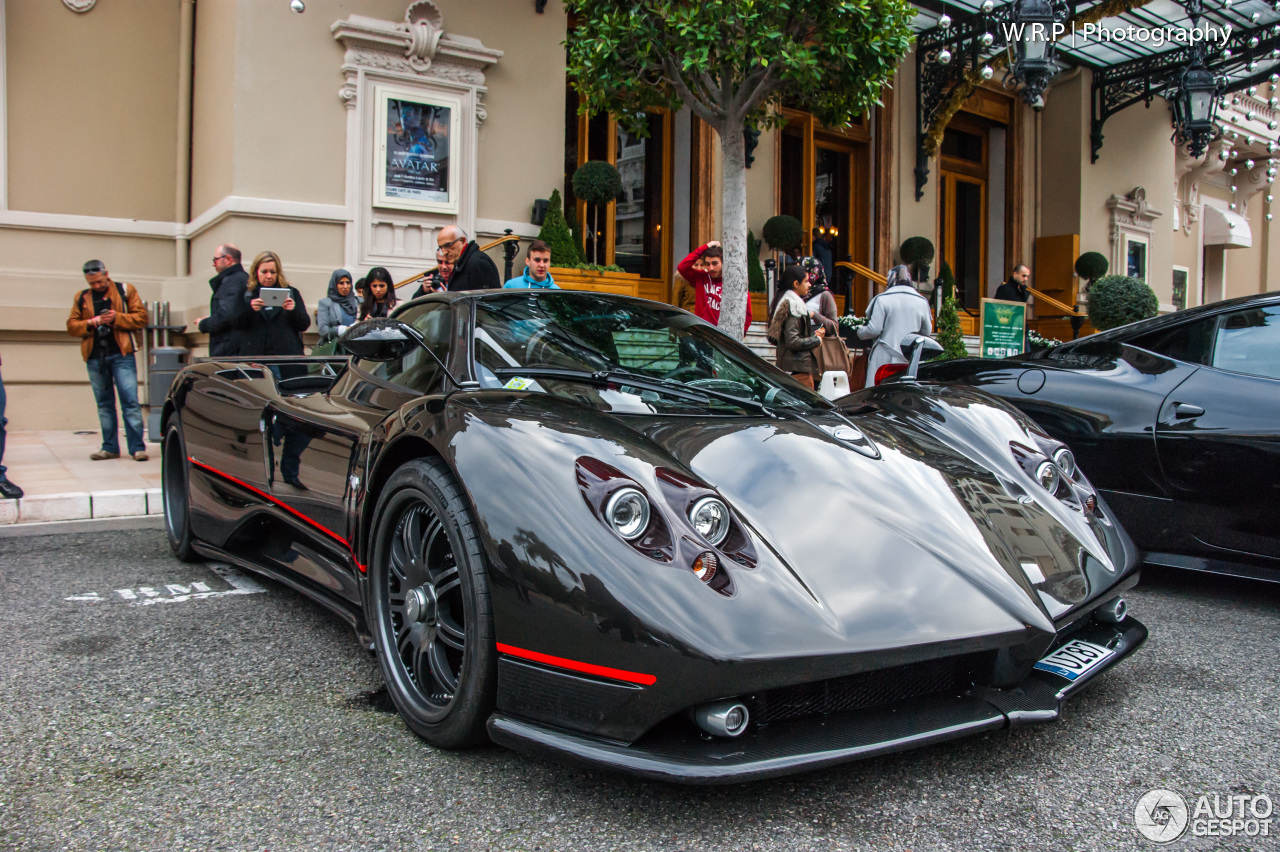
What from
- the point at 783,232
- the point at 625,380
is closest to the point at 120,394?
the point at 625,380

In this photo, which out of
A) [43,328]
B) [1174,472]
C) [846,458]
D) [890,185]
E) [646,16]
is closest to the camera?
[846,458]

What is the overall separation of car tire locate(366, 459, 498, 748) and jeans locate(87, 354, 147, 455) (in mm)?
6078

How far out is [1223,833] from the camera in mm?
1885

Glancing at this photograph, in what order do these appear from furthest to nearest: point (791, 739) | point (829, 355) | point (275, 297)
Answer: point (829, 355) < point (275, 297) < point (791, 739)

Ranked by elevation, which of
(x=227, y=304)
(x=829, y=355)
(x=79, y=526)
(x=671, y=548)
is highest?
(x=227, y=304)

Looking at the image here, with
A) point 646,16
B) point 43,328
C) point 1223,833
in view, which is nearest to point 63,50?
point 43,328

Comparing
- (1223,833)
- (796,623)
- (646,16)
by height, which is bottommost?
(1223,833)

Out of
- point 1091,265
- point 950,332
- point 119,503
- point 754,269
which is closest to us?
point 119,503

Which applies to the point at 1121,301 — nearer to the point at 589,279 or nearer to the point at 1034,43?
the point at 1034,43

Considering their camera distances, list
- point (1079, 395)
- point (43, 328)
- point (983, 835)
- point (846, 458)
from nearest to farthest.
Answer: point (983, 835)
point (846, 458)
point (1079, 395)
point (43, 328)

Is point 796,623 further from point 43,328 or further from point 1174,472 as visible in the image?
point 43,328

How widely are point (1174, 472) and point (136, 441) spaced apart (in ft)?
23.3

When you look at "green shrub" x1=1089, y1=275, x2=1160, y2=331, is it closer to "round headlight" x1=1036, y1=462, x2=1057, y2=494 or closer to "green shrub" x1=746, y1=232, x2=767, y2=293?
"green shrub" x1=746, y1=232, x2=767, y2=293

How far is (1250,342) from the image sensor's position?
12.7ft
